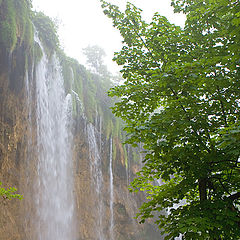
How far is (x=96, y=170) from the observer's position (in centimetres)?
1966

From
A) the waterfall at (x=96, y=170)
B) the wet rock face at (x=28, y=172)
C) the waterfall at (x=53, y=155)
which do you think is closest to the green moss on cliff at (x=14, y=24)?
the wet rock face at (x=28, y=172)

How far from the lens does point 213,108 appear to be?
420cm

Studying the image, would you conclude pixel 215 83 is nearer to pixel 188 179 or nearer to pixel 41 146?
pixel 188 179

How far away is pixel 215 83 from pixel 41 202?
44.9 feet

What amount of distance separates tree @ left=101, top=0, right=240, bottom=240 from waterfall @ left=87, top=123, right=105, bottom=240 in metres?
15.0

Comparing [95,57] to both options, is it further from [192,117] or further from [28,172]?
[192,117]

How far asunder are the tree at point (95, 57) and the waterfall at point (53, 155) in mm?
14561

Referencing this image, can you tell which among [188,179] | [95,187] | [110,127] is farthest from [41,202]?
[188,179]

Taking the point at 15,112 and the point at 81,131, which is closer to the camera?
the point at 15,112

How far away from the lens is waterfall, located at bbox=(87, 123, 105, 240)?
735 inches

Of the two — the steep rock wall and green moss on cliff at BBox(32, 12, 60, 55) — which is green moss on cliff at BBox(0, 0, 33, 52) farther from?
green moss on cliff at BBox(32, 12, 60, 55)

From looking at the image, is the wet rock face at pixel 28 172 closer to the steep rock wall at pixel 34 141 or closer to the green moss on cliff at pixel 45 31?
the steep rock wall at pixel 34 141

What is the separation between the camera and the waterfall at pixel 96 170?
18672mm

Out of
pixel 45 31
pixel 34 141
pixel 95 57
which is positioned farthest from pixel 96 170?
pixel 95 57
